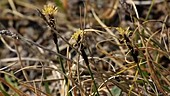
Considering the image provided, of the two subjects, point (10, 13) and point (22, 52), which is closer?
point (22, 52)

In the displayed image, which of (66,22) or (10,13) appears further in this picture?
(10,13)

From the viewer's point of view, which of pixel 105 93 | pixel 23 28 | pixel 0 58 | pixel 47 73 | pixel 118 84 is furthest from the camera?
pixel 23 28

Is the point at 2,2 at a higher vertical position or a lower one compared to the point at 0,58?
higher

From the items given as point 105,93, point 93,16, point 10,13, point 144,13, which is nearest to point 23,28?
point 10,13

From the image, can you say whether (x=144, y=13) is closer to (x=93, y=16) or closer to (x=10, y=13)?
(x=93, y=16)

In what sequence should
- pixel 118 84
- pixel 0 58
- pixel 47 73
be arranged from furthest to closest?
1. pixel 0 58
2. pixel 47 73
3. pixel 118 84

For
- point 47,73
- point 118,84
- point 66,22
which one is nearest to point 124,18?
point 66,22

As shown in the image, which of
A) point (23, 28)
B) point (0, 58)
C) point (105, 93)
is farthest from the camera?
point (23, 28)

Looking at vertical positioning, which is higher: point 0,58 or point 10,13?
point 10,13

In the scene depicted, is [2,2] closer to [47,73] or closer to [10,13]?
[10,13]
